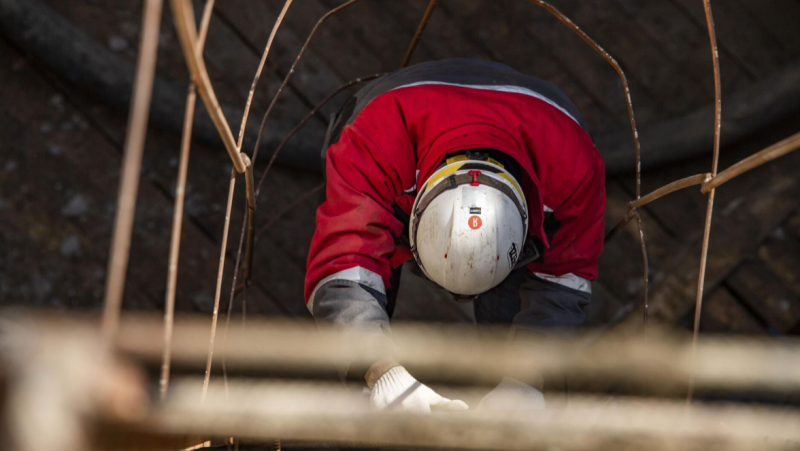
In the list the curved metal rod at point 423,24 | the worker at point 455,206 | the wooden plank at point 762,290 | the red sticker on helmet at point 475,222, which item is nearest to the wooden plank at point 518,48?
→ the curved metal rod at point 423,24

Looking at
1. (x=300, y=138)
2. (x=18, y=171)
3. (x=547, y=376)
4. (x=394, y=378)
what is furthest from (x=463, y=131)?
(x=18, y=171)

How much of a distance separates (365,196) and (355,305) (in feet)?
0.76

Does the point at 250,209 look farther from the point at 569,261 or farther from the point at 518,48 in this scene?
the point at 518,48

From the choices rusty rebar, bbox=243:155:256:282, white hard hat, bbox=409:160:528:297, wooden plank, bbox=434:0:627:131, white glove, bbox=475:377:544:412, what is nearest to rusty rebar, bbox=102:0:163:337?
rusty rebar, bbox=243:155:256:282

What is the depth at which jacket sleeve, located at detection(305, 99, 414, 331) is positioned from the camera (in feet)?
4.88

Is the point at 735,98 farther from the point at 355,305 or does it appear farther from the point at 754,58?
the point at 355,305

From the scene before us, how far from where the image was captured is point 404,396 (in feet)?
4.75

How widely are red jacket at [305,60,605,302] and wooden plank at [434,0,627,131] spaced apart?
97cm

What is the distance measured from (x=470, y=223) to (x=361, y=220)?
0.24 meters

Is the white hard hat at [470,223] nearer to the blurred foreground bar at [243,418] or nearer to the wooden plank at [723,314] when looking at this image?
the blurred foreground bar at [243,418]

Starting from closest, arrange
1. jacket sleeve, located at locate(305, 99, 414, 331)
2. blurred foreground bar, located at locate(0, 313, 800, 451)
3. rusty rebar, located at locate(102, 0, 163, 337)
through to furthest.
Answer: blurred foreground bar, located at locate(0, 313, 800, 451) → rusty rebar, located at locate(102, 0, 163, 337) → jacket sleeve, located at locate(305, 99, 414, 331)

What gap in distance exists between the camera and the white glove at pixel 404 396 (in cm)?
143

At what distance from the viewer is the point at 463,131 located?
58.0 inches

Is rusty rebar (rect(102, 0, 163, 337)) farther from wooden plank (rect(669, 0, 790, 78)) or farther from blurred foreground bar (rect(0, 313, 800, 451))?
wooden plank (rect(669, 0, 790, 78))
